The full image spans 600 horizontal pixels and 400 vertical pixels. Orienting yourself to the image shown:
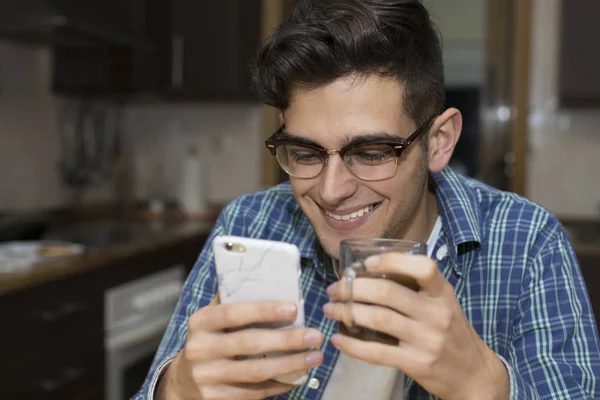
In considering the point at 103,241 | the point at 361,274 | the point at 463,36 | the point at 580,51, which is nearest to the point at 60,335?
the point at 103,241

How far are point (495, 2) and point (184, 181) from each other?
1.82 metres

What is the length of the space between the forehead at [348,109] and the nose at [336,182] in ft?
0.12

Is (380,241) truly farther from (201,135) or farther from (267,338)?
(201,135)

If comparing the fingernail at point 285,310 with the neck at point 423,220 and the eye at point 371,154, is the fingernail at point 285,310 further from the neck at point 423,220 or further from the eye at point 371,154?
the neck at point 423,220

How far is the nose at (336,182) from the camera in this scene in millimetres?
1202

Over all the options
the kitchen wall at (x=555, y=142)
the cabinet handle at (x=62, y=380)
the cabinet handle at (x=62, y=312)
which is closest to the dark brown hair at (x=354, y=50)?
the cabinet handle at (x=62, y=312)

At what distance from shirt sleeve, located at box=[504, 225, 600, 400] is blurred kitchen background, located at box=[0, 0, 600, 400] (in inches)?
60.5

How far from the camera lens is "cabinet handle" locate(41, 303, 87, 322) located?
2.28 meters

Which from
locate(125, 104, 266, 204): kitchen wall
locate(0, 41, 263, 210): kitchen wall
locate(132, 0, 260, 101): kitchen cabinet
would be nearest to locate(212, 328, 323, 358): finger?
locate(132, 0, 260, 101): kitchen cabinet

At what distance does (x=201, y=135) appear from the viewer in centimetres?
416

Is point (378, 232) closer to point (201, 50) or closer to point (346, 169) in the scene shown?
point (346, 169)

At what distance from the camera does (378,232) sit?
1286mm

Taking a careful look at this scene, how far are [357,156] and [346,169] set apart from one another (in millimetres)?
28

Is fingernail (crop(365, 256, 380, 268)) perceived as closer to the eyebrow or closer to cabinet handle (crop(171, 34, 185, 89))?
the eyebrow
